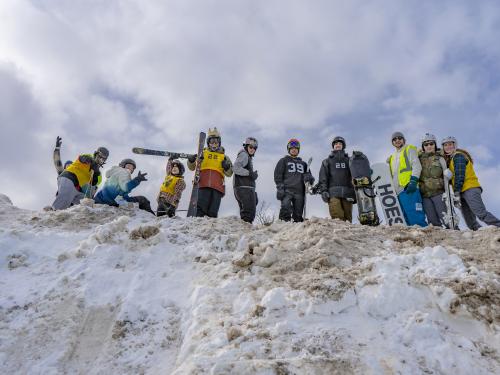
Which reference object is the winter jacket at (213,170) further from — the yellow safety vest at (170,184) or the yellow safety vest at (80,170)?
the yellow safety vest at (80,170)

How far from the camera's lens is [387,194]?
7.85 meters

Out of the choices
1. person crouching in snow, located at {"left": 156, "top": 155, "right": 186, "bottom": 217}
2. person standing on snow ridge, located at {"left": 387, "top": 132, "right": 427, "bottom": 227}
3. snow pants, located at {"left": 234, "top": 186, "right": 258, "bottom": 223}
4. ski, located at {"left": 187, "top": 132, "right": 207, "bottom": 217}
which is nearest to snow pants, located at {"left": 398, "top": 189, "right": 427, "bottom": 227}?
person standing on snow ridge, located at {"left": 387, "top": 132, "right": 427, "bottom": 227}

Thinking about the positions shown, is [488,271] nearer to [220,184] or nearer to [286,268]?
[286,268]

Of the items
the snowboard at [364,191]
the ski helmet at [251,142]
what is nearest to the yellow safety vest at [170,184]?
the ski helmet at [251,142]

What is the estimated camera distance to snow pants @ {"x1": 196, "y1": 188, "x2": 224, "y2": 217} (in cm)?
803

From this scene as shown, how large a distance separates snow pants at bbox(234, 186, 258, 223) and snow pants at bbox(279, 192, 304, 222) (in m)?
0.60


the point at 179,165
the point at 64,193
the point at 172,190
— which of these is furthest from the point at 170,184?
the point at 64,193

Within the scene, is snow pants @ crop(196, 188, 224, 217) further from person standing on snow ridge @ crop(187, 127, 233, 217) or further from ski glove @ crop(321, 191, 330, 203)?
ski glove @ crop(321, 191, 330, 203)

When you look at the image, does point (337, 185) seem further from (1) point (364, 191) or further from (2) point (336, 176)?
(1) point (364, 191)

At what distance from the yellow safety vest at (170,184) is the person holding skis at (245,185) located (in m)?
1.21

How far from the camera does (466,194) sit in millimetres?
6980

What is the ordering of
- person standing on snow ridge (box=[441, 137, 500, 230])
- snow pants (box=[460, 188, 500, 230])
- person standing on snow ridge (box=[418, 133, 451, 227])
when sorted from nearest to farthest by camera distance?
snow pants (box=[460, 188, 500, 230]) → person standing on snow ridge (box=[441, 137, 500, 230]) → person standing on snow ridge (box=[418, 133, 451, 227])

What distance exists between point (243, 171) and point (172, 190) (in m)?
1.48

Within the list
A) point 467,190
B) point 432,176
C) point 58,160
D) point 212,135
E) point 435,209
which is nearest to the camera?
point 467,190
